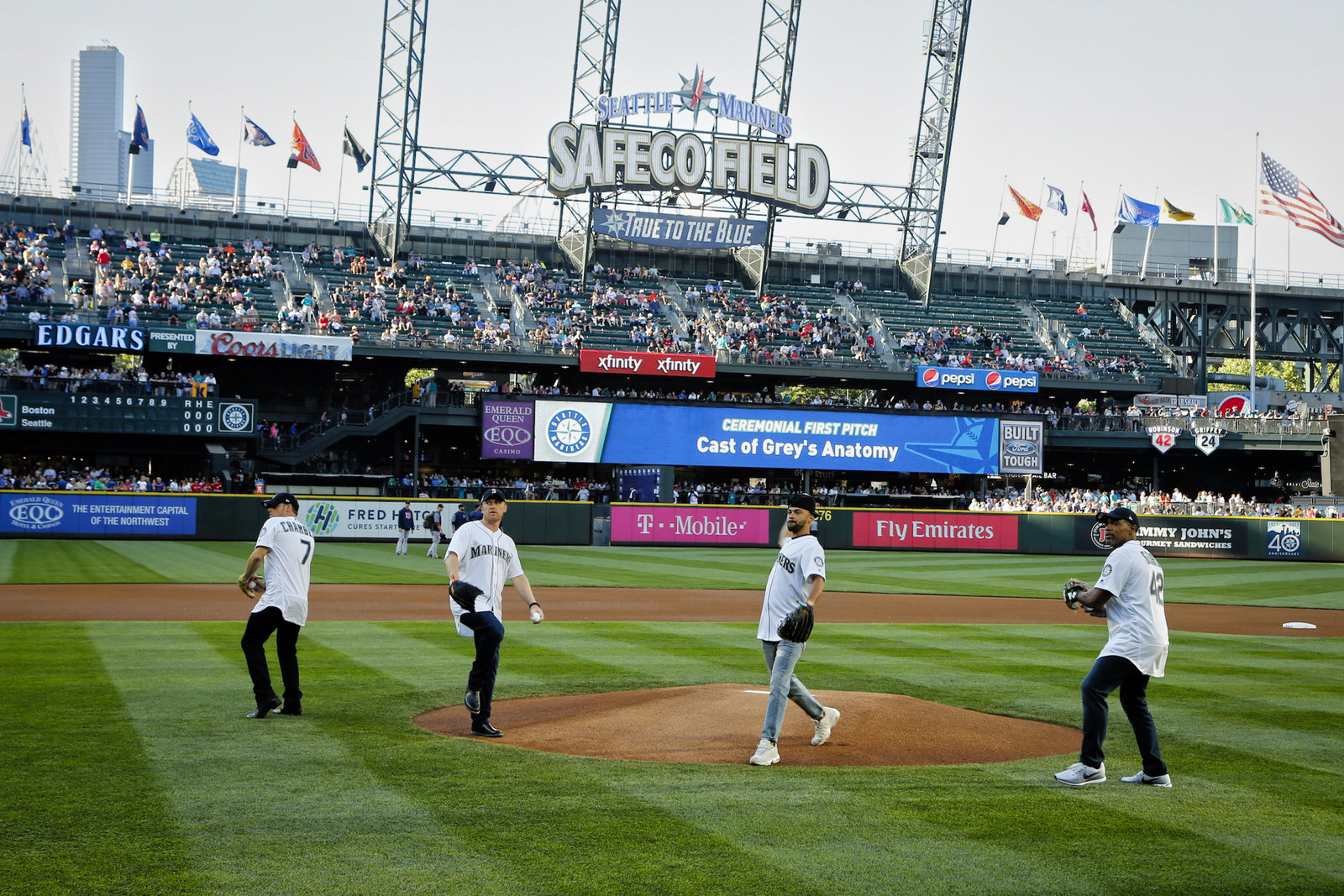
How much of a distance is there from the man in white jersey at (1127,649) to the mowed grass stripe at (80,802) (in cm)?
569

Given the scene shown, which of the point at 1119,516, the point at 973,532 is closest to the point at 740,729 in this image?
the point at 1119,516

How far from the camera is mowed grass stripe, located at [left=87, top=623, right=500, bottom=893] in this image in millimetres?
6105

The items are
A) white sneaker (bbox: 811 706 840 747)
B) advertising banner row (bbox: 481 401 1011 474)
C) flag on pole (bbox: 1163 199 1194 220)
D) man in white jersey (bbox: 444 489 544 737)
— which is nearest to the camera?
white sneaker (bbox: 811 706 840 747)

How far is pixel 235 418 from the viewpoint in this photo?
47.2 m

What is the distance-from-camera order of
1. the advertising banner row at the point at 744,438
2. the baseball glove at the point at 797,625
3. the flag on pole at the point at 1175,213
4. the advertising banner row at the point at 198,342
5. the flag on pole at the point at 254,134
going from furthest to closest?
the flag on pole at the point at 1175,213 → the flag on pole at the point at 254,134 → the advertising banner row at the point at 744,438 → the advertising banner row at the point at 198,342 → the baseball glove at the point at 797,625

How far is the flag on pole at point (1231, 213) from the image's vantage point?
58781mm

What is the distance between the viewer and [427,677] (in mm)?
13258

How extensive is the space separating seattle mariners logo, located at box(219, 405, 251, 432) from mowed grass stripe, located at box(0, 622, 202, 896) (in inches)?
1438

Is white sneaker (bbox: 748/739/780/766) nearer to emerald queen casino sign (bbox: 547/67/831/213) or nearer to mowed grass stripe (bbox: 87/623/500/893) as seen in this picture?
mowed grass stripe (bbox: 87/623/500/893)

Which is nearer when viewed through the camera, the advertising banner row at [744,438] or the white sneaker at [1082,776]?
the white sneaker at [1082,776]

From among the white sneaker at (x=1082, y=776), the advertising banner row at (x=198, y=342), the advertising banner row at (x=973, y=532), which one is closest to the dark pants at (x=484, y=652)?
the white sneaker at (x=1082, y=776)

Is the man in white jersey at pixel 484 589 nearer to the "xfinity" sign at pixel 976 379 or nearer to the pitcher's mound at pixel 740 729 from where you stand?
the pitcher's mound at pixel 740 729

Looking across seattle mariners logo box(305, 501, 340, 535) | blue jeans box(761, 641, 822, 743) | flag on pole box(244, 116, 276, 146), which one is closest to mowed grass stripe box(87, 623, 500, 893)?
blue jeans box(761, 641, 822, 743)

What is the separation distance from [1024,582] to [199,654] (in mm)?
22315
